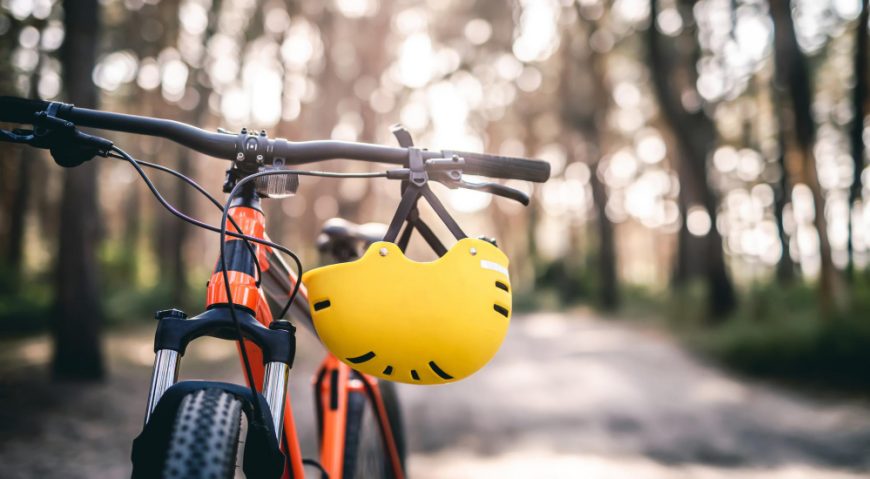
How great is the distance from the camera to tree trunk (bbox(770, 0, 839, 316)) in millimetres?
8961

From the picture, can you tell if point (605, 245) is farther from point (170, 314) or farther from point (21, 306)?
point (170, 314)

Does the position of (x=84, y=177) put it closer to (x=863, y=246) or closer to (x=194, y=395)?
(x=194, y=395)

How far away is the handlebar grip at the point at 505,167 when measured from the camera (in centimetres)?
158

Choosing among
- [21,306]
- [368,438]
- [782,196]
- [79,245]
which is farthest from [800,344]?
[21,306]

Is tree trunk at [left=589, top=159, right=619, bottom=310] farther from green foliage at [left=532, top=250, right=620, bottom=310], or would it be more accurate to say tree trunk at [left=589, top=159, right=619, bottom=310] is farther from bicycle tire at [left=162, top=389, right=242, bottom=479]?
bicycle tire at [left=162, top=389, right=242, bottom=479]

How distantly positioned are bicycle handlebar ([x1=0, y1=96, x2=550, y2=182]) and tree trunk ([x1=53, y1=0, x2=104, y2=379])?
19.3 feet

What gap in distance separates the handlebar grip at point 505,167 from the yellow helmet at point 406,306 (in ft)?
0.81

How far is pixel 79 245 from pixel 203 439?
657 centimetres

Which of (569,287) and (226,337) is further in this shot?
(569,287)

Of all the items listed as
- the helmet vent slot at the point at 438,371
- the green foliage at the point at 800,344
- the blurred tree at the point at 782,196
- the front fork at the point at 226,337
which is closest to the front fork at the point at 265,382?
the front fork at the point at 226,337

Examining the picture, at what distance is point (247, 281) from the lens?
1.41 metres

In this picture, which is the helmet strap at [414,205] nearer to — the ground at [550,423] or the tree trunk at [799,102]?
the ground at [550,423]

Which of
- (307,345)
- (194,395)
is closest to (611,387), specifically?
(307,345)

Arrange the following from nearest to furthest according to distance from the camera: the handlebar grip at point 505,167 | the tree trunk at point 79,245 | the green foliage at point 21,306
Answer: the handlebar grip at point 505,167, the tree trunk at point 79,245, the green foliage at point 21,306
